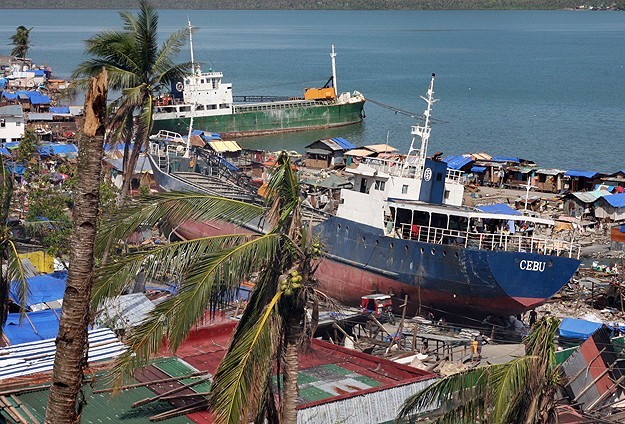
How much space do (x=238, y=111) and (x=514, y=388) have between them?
66580mm

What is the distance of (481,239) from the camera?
29891mm

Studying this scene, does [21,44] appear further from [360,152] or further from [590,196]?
[590,196]

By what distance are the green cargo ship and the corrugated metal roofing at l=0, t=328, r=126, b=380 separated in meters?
47.0

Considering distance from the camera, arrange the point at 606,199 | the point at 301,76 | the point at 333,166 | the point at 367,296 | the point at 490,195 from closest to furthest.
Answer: the point at 367,296
the point at 606,199
the point at 490,195
the point at 333,166
the point at 301,76

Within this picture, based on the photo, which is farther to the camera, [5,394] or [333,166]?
[333,166]

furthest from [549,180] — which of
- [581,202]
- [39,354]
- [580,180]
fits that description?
[39,354]

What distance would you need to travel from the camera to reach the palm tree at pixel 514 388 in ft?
37.1

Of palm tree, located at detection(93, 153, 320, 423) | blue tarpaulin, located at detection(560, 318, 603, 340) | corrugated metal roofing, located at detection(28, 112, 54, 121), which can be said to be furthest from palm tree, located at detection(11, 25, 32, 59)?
palm tree, located at detection(93, 153, 320, 423)

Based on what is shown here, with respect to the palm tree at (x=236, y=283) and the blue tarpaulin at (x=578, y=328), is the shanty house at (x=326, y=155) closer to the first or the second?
the blue tarpaulin at (x=578, y=328)

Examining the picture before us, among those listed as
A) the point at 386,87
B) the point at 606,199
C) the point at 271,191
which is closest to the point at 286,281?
the point at 271,191

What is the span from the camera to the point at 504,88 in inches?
4520

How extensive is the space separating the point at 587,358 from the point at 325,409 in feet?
23.1

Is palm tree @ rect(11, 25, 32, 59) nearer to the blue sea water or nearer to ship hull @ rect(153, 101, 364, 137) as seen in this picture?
the blue sea water

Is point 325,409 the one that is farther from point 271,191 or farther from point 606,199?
point 606,199
